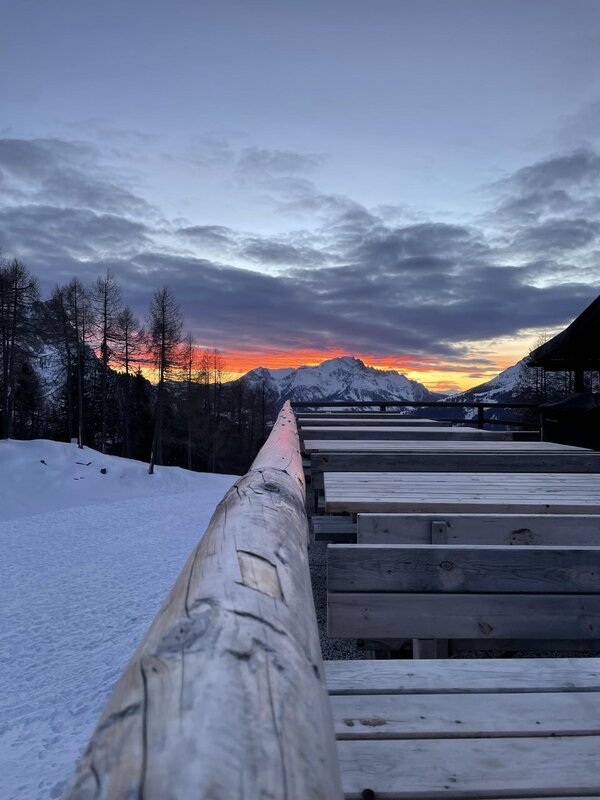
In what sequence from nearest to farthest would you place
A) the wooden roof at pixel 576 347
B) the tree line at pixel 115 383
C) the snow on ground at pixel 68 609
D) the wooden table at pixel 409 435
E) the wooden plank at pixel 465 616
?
the wooden plank at pixel 465 616 → the snow on ground at pixel 68 609 → the wooden table at pixel 409 435 → the wooden roof at pixel 576 347 → the tree line at pixel 115 383

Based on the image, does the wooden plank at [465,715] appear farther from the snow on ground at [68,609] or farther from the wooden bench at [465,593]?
the snow on ground at [68,609]

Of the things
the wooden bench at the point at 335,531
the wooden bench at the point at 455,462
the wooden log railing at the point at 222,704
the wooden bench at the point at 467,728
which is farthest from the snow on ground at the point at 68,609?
the wooden log railing at the point at 222,704

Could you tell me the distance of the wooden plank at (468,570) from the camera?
6.63 feet

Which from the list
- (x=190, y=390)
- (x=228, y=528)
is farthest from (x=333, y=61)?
(x=190, y=390)

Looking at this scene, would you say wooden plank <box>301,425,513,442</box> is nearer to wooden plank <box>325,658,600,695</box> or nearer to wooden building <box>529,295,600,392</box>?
wooden building <box>529,295,600,392</box>

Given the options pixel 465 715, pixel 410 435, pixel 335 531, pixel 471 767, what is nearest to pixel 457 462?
pixel 335 531

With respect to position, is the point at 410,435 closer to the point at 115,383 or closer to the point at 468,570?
the point at 468,570

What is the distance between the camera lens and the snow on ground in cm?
505

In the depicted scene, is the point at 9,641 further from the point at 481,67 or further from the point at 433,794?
the point at 481,67

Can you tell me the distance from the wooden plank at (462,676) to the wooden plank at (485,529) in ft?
2.72

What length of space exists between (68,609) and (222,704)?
31.1 ft

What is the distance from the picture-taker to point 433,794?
1.14 m

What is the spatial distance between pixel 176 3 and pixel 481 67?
522cm

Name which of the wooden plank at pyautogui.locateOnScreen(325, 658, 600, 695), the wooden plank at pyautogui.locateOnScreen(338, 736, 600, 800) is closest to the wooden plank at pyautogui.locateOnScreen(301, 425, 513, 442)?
the wooden plank at pyautogui.locateOnScreen(325, 658, 600, 695)
